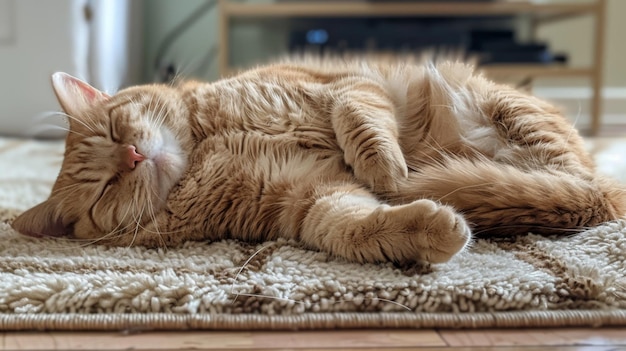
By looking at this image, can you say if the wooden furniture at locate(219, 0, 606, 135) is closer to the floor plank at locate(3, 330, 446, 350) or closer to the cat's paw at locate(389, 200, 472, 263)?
the cat's paw at locate(389, 200, 472, 263)

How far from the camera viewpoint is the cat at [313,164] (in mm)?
1247

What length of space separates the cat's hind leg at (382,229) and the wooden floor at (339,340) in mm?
164

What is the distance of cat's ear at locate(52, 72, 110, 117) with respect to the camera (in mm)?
1472

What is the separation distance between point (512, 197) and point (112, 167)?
2.70 feet

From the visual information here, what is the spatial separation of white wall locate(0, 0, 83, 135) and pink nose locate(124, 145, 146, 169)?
7.27ft

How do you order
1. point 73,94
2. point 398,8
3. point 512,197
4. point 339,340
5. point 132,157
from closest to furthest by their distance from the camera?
point 339,340 → point 512,197 → point 132,157 → point 73,94 → point 398,8

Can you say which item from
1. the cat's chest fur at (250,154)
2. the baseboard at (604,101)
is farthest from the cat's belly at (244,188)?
the baseboard at (604,101)

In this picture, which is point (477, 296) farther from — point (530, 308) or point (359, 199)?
point (359, 199)

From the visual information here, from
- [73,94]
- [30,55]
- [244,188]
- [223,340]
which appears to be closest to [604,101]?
[30,55]

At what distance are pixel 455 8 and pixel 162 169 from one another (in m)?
2.76

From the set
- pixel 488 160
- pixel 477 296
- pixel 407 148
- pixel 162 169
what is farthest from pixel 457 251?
pixel 162 169

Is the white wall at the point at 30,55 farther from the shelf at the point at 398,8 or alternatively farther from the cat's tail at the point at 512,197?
the cat's tail at the point at 512,197

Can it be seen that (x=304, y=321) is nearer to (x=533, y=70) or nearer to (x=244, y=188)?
(x=244, y=188)

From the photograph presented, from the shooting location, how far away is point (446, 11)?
3.69 meters
